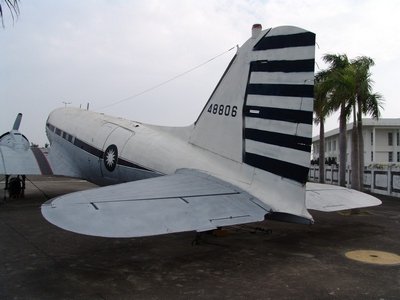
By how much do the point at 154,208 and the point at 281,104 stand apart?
3234 mm

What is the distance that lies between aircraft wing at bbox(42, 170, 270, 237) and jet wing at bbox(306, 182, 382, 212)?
8.41 feet

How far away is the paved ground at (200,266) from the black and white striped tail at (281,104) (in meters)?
1.89

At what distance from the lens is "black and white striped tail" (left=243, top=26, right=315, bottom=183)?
→ 6.99 m

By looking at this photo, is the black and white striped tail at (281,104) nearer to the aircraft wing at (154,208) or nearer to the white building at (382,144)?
the aircraft wing at (154,208)

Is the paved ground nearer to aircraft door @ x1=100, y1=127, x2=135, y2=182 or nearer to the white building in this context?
aircraft door @ x1=100, y1=127, x2=135, y2=182

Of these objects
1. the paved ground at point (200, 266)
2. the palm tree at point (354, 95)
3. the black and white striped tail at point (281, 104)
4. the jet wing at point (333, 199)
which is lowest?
the paved ground at point (200, 266)

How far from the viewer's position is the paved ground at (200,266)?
235 inches

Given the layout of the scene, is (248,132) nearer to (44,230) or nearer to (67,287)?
(67,287)

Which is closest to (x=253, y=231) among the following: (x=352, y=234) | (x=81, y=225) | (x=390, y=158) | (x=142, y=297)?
(x=352, y=234)

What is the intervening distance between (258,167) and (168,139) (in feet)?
10.8

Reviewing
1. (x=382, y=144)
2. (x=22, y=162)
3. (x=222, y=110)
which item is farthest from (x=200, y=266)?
(x=382, y=144)

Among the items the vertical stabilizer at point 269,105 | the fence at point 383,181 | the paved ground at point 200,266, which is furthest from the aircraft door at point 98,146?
the fence at point 383,181

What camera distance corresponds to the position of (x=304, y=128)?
22.7ft

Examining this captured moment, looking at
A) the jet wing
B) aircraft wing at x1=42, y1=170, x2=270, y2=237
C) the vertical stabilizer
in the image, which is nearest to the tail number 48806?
the vertical stabilizer
